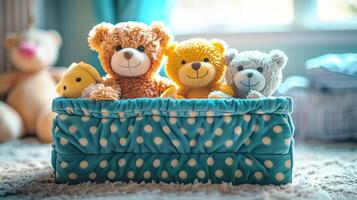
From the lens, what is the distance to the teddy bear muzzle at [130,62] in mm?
1062

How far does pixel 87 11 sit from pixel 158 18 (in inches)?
18.8

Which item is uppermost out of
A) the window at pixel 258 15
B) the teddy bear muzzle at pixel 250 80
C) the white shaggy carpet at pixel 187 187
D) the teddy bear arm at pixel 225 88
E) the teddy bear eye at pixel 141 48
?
the window at pixel 258 15

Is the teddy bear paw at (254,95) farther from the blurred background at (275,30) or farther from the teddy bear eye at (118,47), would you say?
the blurred background at (275,30)

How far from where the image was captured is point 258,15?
2033mm

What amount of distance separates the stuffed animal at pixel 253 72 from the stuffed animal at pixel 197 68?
30 millimetres

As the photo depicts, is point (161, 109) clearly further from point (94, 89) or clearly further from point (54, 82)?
point (54, 82)

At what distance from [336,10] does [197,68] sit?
120cm

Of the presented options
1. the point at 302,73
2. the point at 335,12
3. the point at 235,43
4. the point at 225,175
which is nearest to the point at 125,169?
the point at 225,175

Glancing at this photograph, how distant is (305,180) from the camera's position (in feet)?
3.45

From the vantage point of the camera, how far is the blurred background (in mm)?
1585

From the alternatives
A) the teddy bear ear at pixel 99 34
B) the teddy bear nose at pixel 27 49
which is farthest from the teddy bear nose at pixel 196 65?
the teddy bear nose at pixel 27 49

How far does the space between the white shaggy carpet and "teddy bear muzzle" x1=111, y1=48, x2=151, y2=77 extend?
0.30m

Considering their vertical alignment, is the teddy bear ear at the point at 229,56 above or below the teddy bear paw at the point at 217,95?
above

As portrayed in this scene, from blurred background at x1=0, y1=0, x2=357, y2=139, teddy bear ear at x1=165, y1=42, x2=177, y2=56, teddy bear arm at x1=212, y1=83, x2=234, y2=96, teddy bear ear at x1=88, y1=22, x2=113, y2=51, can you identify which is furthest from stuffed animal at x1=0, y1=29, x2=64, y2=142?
teddy bear arm at x1=212, y1=83, x2=234, y2=96
